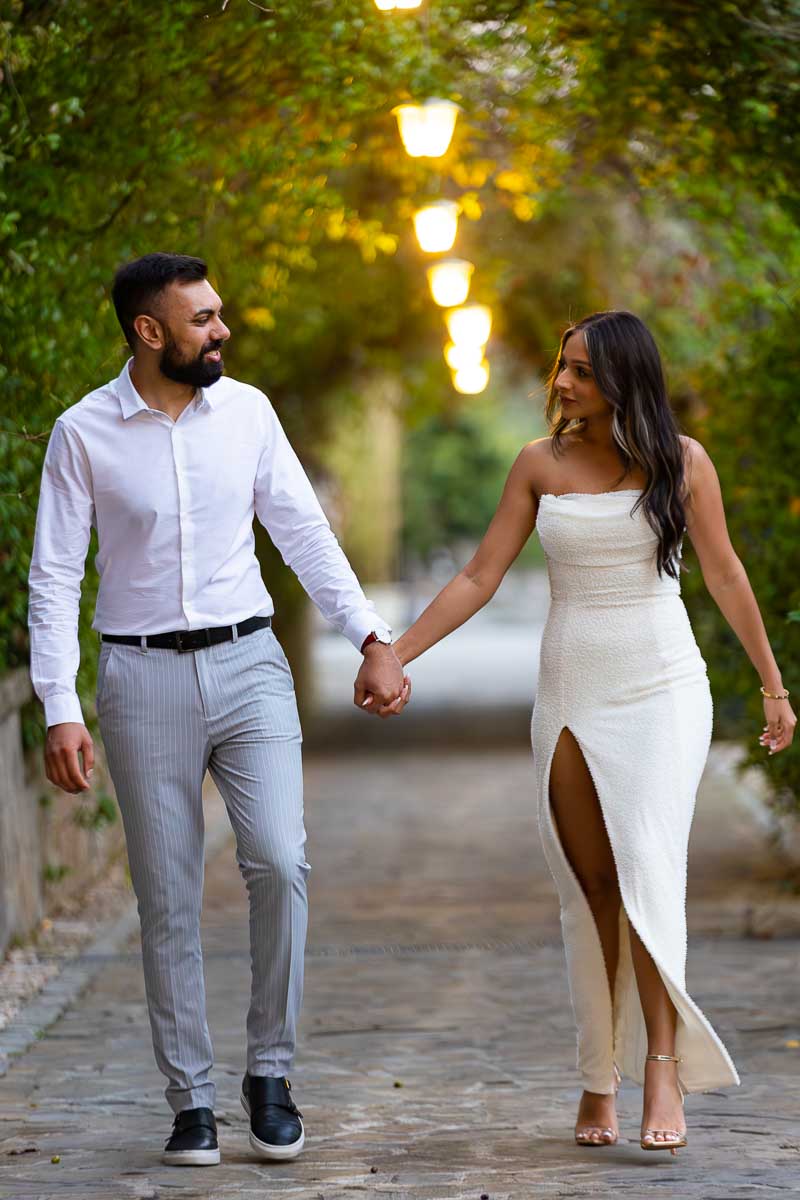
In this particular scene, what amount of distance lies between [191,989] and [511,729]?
49.4 feet

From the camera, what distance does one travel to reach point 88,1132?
197 inches

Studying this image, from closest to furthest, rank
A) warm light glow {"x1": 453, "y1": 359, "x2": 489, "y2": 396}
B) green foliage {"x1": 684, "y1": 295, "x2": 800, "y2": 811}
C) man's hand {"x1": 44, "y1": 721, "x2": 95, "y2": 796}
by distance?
man's hand {"x1": 44, "y1": 721, "x2": 95, "y2": 796} < green foliage {"x1": 684, "y1": 295, "x2": 800, "y2": 811} < warm light glow {"x1": 453, "y1": 359, "x2": 489, "y2": 396}

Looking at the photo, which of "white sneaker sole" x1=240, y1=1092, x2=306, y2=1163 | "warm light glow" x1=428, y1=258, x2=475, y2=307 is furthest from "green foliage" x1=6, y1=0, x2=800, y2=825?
"white sneaker sole" x1=240, y1=1092, x2=306, y2=1163

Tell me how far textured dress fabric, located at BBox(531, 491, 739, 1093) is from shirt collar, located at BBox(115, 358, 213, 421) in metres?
0.86

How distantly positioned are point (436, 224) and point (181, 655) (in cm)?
697

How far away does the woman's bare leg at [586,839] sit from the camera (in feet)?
15.1

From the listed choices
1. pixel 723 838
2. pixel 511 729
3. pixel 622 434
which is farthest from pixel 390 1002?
pixel 511 729

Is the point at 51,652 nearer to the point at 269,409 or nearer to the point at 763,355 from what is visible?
the point at 269,409

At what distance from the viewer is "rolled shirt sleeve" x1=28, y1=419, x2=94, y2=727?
442 cm

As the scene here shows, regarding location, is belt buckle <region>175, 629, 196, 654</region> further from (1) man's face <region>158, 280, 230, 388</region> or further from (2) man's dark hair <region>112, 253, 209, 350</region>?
(2) man's dark hair <region>112, 253, 209, 350</region>

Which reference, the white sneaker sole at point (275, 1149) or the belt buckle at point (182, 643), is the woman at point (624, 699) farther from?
the belt buckle at point (182, 643)

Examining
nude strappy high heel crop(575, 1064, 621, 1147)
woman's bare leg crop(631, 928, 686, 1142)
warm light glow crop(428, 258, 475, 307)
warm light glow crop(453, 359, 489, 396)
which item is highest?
warm light glow crop(428, 258, 475, 307)

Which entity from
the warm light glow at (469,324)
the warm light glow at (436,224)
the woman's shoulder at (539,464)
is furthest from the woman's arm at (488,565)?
the warm light glow at (469,324)

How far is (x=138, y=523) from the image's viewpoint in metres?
4.46
